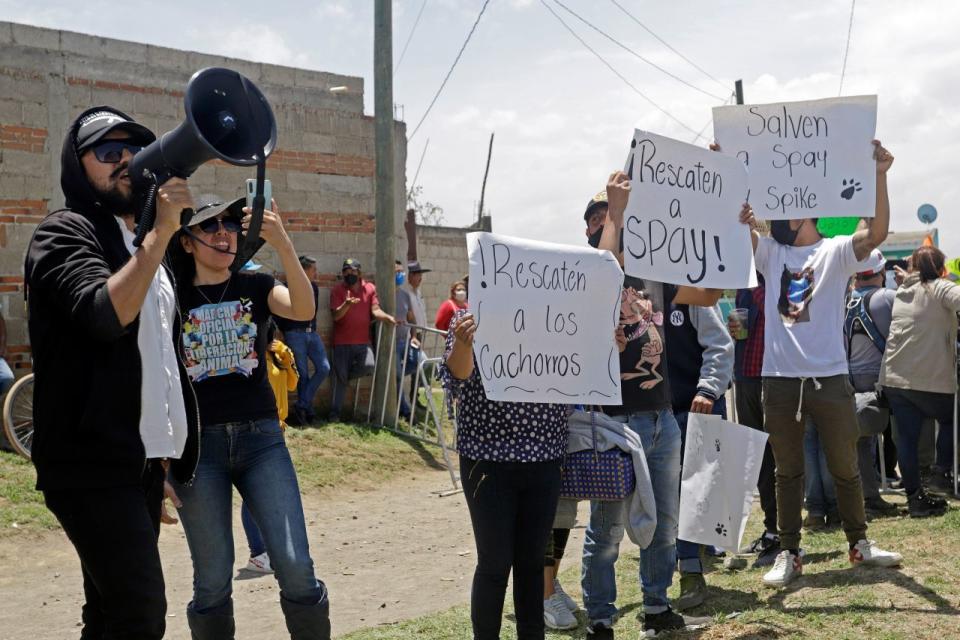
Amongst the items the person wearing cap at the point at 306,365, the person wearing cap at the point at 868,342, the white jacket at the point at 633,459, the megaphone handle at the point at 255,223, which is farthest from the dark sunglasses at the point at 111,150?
the person wearing cap at the point at 306,365

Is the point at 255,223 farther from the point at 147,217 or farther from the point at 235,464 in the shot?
the point at 235,464

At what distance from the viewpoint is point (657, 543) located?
16.2 feet

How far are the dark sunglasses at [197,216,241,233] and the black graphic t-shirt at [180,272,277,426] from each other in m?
0.19

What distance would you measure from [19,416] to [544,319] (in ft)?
22.1

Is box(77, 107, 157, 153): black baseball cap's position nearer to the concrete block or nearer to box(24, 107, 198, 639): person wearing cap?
box(24, 107, 198, 639): person wearing cap

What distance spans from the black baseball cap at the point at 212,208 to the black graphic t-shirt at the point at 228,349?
258 millimetres

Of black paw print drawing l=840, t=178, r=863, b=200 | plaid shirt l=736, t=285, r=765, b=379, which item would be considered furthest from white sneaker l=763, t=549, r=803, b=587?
black paw print drawing l=840, t=178, r=863, b=200

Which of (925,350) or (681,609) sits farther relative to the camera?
(925,350)

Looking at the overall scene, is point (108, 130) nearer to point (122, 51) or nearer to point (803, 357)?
point (803, 357)

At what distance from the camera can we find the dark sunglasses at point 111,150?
10.4ft

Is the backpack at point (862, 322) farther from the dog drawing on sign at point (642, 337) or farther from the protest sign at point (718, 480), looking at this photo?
the dog drawing on sign at point (642, 337)

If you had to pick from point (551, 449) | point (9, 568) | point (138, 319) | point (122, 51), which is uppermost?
point (122, 51)

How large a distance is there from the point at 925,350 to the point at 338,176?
735 centimetres

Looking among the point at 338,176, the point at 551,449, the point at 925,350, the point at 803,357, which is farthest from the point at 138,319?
the point at 338,176
